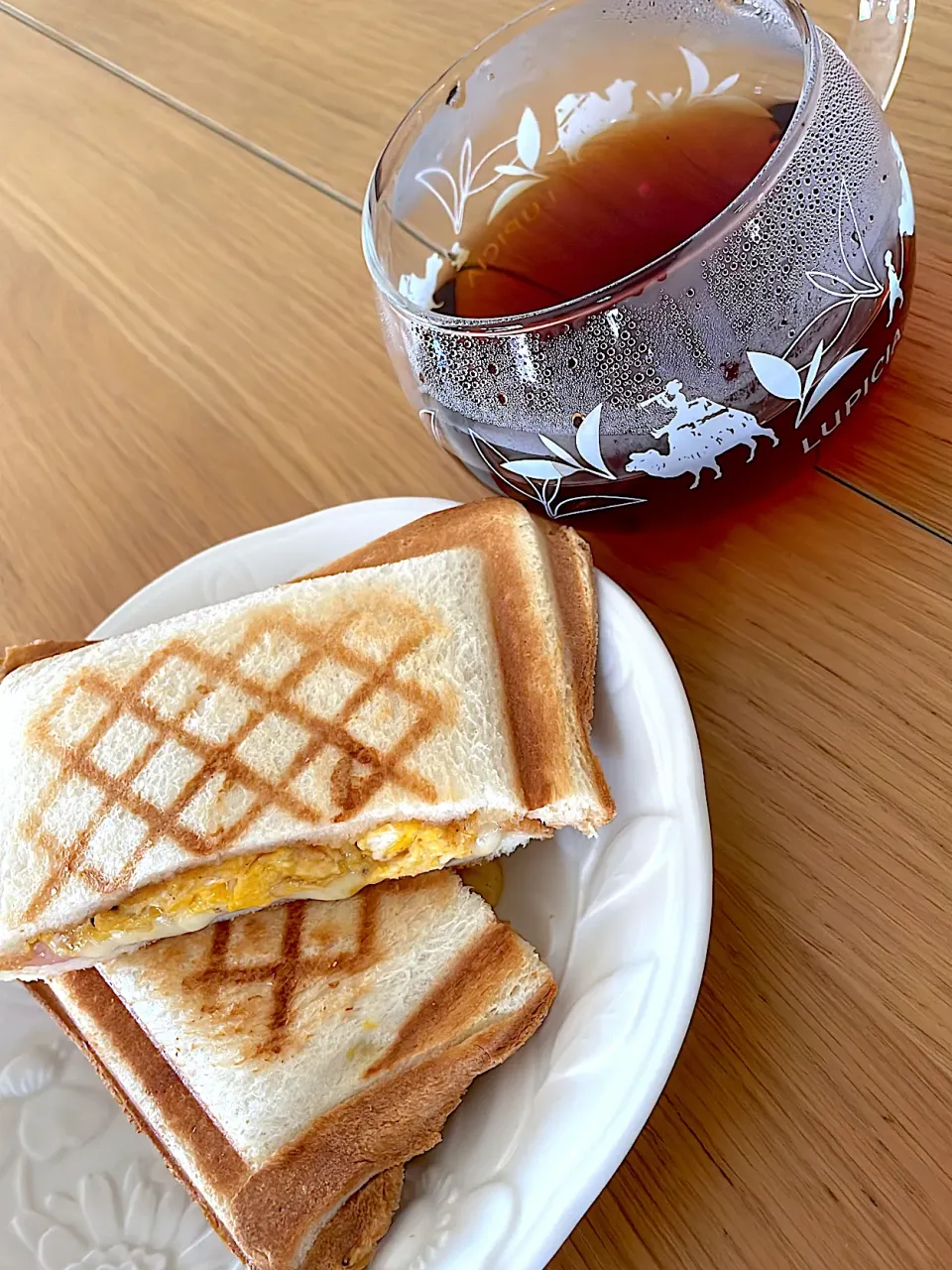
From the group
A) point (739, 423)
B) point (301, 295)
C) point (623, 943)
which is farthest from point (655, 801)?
point (301, 295)

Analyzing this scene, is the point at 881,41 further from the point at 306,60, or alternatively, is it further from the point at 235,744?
the point at 306,60

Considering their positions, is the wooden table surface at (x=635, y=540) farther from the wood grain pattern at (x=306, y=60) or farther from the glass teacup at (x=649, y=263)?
the glass teacup at (x=649, y=263)

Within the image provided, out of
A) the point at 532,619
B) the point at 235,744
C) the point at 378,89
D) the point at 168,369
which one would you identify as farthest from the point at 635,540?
the point at 378,89

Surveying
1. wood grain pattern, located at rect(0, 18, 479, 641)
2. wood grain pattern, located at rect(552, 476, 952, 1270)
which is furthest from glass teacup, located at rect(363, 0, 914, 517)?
wood grain pattern, located at rect(0, 18, 479, 641)

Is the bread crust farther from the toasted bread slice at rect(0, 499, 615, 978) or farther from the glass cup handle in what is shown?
the glass cup handle

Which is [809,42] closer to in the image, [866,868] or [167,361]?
[866,868]

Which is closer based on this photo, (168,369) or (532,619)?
(532,619)

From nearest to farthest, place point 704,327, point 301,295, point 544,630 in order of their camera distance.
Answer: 1. point 704,327
2. point 544,630
3. point 301,295
